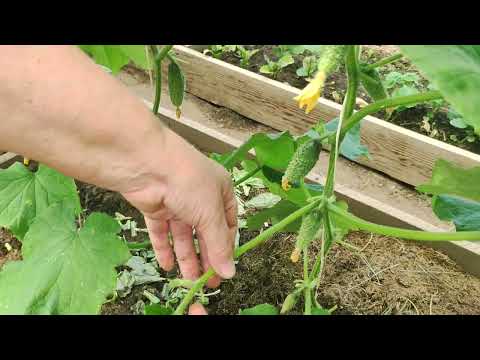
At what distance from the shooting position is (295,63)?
265 cm

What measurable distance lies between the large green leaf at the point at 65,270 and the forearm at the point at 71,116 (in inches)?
14.7

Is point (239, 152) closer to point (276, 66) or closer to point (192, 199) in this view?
point (192, 199)

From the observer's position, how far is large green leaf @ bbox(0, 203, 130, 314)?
121cm

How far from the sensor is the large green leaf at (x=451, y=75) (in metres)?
0.74

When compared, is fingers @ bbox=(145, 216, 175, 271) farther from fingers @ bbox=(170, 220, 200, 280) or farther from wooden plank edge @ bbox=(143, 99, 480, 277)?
wooden plank edge @ bbox=(143, 99, 480, 277)

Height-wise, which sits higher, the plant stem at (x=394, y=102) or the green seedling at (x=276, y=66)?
the plant stem at (x=394, y=102)

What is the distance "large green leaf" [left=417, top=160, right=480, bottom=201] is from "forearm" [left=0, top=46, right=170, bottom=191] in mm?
505

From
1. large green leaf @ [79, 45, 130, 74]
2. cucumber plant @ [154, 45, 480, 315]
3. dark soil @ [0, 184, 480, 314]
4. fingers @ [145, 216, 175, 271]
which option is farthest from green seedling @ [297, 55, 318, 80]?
fingers @ [145, 216, 175, 271]

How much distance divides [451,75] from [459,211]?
1.92ft

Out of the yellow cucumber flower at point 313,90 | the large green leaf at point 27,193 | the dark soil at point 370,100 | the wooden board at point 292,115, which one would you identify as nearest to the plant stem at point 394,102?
the yellow cucumber flower at point 313,90

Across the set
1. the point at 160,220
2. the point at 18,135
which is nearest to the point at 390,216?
the point at 160,220

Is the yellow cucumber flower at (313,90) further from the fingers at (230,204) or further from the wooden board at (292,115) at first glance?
the wooden board at (292,115)
